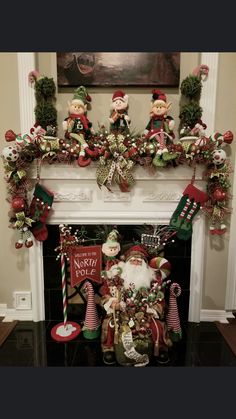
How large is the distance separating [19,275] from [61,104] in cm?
186

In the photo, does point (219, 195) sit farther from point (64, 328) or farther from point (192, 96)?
point (64, 328)

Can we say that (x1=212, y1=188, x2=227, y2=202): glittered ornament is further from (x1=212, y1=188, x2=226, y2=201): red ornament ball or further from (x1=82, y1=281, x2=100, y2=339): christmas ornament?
→ (x1=82, y1=281, x2=100, y2=339): christmas ornament

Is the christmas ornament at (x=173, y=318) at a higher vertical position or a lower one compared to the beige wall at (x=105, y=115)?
lower

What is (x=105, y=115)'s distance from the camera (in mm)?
3023

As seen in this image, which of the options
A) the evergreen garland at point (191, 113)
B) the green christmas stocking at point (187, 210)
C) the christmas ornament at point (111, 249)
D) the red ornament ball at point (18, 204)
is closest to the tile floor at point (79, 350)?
the christmas ornament at point (111, 249)

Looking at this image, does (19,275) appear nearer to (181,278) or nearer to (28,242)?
(28,242)

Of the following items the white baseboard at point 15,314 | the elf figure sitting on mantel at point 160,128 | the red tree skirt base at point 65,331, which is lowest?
the red tree skirt base at point 65,331

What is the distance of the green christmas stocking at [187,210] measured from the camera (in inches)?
115

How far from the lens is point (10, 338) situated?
296 cm

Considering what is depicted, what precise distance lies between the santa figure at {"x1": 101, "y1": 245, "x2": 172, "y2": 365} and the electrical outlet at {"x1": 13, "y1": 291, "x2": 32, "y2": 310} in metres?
0.94

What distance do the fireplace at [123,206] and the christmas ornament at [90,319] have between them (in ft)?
1.46

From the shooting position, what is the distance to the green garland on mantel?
2.74 meters

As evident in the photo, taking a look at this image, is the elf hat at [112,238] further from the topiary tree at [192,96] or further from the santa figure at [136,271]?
the topiary tree at [192,96]

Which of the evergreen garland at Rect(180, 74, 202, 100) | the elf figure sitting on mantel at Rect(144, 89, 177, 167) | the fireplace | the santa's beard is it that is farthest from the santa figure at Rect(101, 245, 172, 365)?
the evergreen garland at Rect(180, 74, 202, 100)
